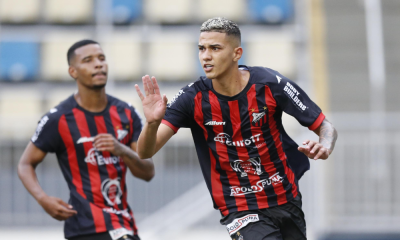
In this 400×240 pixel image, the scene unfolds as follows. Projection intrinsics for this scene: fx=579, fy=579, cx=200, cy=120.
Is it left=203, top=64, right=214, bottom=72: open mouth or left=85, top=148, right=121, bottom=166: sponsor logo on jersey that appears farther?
left=85, top=148, right=121, bottom=166: sponsor logo on jersey

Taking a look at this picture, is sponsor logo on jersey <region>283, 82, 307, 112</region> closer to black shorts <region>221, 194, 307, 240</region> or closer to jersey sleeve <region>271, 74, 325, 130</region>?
jersey sleeve <region>271, 74, 325, 130</region>

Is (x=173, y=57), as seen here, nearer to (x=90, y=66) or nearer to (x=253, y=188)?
(x=90, y=66)

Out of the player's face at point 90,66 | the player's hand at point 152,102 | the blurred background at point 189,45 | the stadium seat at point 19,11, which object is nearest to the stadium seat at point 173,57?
the blurred background at point 189,45

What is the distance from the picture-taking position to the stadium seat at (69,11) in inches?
483

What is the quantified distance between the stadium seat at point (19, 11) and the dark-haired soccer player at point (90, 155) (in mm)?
7377

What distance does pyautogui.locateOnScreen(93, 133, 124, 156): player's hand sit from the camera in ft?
15.9

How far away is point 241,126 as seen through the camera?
168 inches

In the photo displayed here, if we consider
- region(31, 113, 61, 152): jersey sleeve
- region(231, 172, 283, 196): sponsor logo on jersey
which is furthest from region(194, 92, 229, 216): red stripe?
region(31, 113, 61, 152): jersey sleeve

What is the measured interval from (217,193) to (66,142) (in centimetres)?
155

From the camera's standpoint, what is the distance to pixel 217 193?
439 cm

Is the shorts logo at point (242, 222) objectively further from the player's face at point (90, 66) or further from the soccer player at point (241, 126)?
the player's face at point (90, 66)

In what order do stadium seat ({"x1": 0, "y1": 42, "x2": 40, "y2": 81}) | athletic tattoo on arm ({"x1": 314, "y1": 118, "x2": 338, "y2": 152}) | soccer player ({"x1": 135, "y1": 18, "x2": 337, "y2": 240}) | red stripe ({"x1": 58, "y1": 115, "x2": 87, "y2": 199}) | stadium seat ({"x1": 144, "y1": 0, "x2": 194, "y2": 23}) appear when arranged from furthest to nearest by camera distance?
stadium seat ({"x1": 144, "y1": 0, "x2": 194, "y2": 23}) → stadium seat ({"x1": 0, "y1": 42, "x2": 40, "y2": 81}) → red stripe ({"x1": 58, "y1": 115, "x2": 87, "y2": 199}) → soccer player ({"x1": 135, "y1": 18, "x2": 337, "y2": 240}) → athletic tattoo on arm ({"x1": 314, "y1": 118, "x2": 338, "y2": 152})

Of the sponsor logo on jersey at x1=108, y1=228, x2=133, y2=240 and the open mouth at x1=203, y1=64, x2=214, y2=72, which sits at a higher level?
the open mouth at x1=203, y1=64, x2=214, y2=72

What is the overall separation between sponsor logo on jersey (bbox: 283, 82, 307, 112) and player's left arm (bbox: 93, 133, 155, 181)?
1479 millimetres
